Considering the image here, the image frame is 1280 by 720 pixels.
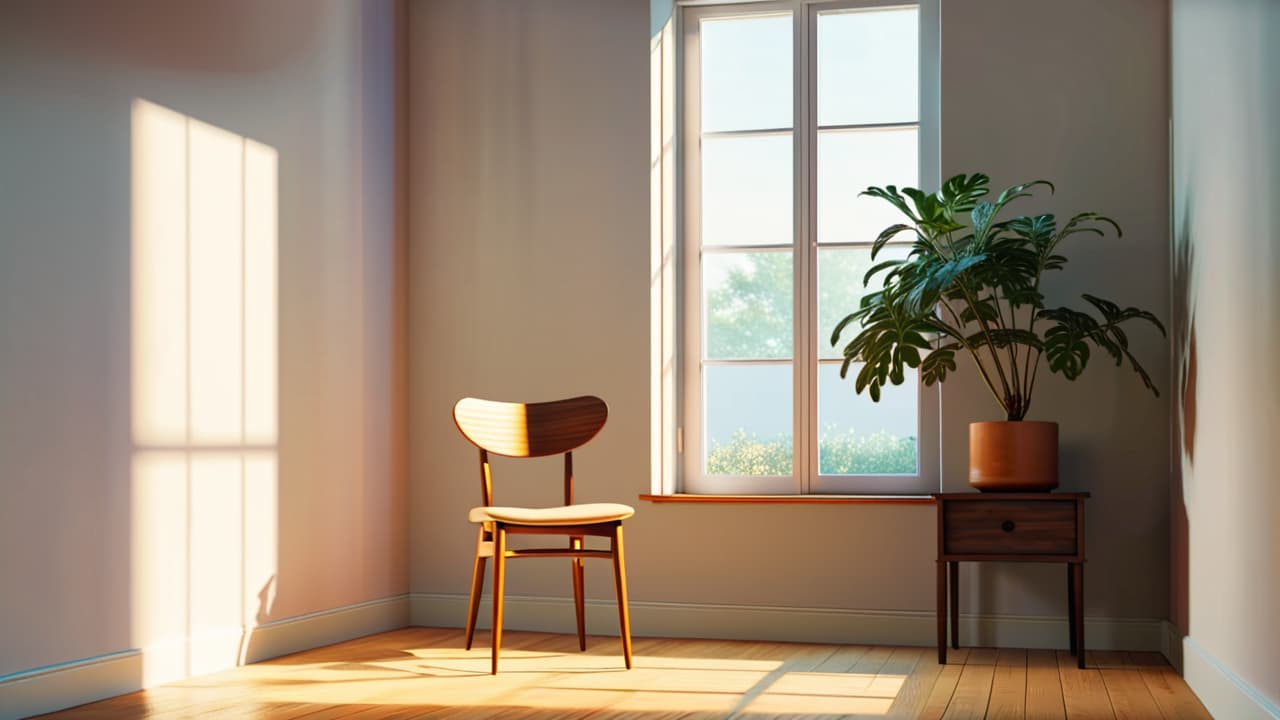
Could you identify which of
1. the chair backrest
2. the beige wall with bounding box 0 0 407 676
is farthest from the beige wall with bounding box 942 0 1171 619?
the beige wall with bounding box 0 0 407 676

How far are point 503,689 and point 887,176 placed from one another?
2.25 m

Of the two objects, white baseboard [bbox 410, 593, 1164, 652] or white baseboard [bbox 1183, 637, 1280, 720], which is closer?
white baseboard [bbox 1183, 637, 1280, 720]

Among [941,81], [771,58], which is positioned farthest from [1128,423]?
[771,58]

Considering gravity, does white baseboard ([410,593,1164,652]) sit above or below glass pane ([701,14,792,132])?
below

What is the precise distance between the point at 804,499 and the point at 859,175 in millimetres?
1173

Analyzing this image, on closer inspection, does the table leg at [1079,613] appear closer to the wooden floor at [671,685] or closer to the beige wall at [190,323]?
the wooden floor at [671,685]

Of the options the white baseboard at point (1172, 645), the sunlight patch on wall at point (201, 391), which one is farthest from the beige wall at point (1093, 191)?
the sunlight patch on wall at point (201, 391)

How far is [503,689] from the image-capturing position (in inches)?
126

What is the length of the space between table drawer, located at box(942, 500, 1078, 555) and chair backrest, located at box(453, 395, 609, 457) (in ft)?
3.68

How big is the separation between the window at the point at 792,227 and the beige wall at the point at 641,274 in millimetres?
220

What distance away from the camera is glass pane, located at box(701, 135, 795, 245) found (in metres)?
4.44

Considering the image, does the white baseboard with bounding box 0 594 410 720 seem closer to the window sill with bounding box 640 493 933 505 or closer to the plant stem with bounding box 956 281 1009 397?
the window sill with bounding box 640 493 933 505

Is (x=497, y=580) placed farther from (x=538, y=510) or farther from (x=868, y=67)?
(x=868, y=67)

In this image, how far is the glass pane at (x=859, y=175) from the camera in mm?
4336
